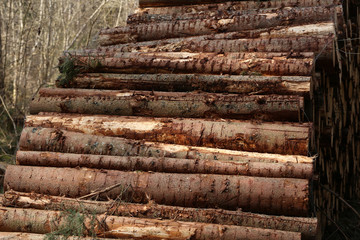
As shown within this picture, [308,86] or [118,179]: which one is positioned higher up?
[308,86]

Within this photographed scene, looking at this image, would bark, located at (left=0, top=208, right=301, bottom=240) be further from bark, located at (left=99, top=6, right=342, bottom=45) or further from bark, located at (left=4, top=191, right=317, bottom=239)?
bark, located at (left=99, top=6, right=342, bottom=45)

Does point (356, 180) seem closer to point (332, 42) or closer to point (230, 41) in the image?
point (332, 42)

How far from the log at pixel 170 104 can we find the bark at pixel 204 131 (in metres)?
0.12

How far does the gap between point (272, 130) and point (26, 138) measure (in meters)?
2.31

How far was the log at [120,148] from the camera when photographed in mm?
3730

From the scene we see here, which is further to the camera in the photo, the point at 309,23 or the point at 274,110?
the point at 309,23

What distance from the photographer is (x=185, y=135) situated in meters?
3.99

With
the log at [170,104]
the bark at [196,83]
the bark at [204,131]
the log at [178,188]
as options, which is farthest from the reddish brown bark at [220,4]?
the log at [178,188]

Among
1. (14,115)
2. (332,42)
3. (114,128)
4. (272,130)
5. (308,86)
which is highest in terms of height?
(332,42)

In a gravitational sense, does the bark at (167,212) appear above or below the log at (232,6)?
below

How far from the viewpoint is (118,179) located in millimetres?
3666

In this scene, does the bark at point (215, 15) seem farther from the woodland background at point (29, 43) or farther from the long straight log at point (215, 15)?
the woodland background at point (29, 43)

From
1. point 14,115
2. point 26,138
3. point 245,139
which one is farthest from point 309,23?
point 14,115

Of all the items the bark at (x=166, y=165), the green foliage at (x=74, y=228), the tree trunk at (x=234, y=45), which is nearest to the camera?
the green foliage at (x=74, y=228)
